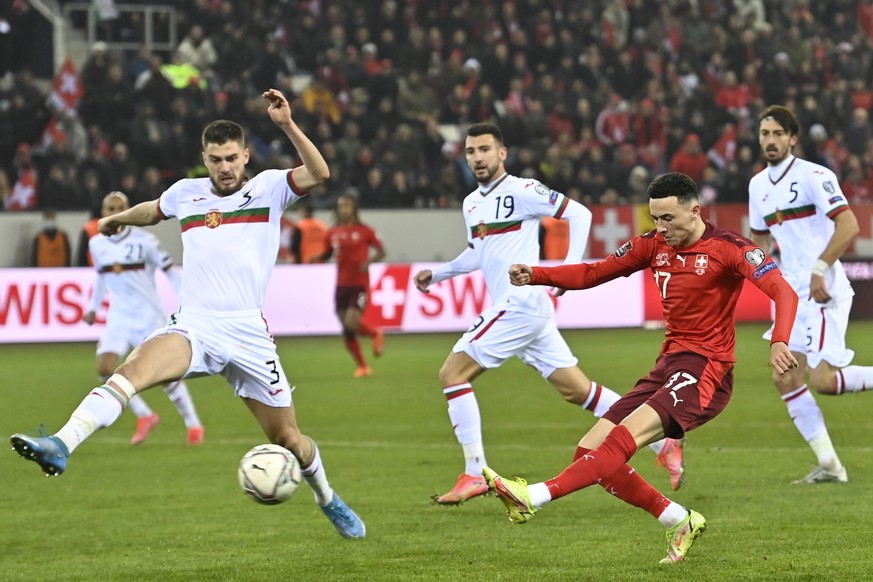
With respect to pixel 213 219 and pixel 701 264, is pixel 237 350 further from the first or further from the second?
pixel 701 264

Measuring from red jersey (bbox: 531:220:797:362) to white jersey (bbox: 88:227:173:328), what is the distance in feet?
22.8

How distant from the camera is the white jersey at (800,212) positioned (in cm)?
939

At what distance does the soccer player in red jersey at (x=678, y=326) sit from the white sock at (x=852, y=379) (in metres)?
2.92

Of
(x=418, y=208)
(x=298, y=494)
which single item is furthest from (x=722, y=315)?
(x=418, y=208)

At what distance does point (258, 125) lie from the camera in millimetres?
24078

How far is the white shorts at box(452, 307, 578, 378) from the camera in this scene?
9219 mm

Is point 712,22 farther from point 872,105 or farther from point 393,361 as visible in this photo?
point 393,361

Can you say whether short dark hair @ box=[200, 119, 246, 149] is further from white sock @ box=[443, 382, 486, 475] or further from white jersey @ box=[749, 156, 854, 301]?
white jersey @ box=[749, 156, 854, 301]

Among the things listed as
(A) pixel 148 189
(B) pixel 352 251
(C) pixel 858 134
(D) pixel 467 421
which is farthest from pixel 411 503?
(C) pixel 858 134

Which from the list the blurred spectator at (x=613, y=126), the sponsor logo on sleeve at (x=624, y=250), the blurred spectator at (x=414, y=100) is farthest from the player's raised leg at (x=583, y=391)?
the blurred spectator at (x=613, y=126)

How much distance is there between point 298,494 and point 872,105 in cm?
2211

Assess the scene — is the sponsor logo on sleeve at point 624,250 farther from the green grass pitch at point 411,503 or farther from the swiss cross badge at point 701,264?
the green grass pitch at point 411,503

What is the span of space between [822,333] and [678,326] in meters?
2.92

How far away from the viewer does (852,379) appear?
31.3 ft
